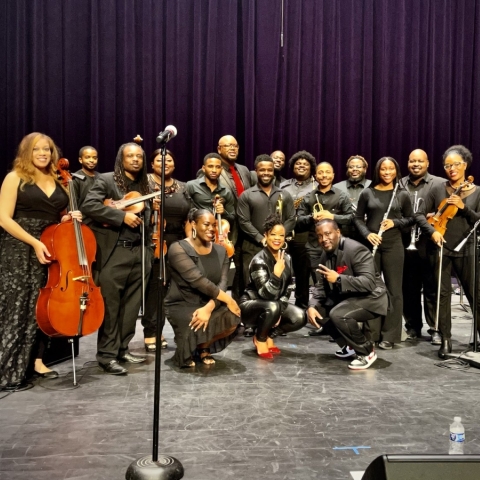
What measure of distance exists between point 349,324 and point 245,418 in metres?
1.42

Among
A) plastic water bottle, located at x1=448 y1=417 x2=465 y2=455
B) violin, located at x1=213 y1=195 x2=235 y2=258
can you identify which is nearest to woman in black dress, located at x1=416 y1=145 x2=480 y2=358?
violin, located at x1=213 y1=195 x2=235 y2=258

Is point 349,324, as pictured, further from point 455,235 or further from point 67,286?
point 67,286

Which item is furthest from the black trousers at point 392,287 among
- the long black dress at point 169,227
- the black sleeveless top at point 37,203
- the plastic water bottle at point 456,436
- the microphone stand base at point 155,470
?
the microphone stand base at point 155,470

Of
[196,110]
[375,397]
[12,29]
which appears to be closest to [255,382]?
[375,397]

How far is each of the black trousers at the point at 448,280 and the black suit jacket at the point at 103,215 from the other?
2.59m

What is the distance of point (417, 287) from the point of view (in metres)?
5.55

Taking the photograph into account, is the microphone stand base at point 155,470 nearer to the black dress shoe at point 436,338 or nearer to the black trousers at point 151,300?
the black trousers at point 151,300

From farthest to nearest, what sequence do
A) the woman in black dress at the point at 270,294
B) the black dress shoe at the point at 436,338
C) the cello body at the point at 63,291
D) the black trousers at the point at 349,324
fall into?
the black dress shoe at the point at 436,338 < the woman in black dress at the point at 270,294 < the black trousers at the point at 349,324 < the cello body at the point at 63,291

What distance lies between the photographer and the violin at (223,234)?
5301 mm

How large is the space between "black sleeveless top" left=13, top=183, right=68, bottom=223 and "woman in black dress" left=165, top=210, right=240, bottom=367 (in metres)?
0.96

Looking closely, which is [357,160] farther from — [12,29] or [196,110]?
[12,29]

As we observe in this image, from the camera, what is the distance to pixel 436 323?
518cm

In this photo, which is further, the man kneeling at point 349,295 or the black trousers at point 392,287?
the black trousers at point 392,287

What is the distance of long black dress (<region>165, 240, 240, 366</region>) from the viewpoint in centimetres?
454
